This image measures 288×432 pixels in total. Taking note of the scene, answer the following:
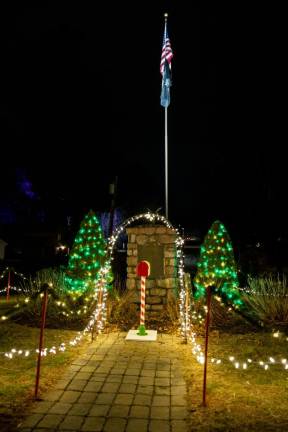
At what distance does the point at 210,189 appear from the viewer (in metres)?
33.0

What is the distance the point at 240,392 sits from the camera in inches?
215

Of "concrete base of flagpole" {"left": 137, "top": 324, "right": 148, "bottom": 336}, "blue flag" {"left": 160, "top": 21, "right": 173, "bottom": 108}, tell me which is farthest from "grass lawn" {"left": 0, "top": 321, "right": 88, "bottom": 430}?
"blue flag" {"left": 160, "top": 21, "right": 173, "bottom": 108}

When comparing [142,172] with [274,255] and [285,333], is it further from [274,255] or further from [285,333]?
[285,333]

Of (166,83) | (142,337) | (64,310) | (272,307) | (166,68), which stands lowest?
(142,337)

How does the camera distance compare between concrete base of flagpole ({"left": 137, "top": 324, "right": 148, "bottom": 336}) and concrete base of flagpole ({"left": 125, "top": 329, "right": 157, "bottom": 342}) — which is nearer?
concrete base of flagpole ({"left": 125, "top": 329, "right": 157, "bottom": 342})

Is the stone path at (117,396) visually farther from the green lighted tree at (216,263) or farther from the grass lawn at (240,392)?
the green lighted tree at (216,263)

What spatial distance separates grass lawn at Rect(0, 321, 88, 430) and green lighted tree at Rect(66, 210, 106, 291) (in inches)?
80.4

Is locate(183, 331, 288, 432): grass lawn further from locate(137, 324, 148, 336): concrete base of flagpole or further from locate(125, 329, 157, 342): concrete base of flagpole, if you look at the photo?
locate(137, 324, 148, 336): concrete base of flagpole

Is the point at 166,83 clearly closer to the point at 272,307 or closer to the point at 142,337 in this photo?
the point at 272,307

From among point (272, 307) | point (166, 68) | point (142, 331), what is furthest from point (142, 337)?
point (166, 68)

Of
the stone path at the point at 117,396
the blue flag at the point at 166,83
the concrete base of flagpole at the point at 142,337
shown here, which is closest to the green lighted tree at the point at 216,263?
the concrete base of flagpole at the point at 142,337

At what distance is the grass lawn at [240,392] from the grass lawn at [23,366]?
1.88 m

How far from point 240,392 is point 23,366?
311 centimetres

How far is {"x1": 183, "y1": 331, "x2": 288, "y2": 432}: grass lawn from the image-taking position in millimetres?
4539
